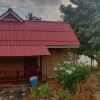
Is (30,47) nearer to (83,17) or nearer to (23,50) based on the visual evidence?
(23,50)

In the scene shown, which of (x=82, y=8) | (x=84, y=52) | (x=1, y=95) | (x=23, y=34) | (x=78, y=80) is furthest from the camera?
(x=82, y=8)

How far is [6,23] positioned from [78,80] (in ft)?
31.9

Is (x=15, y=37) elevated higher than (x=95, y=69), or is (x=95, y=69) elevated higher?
(x=15, y=37)

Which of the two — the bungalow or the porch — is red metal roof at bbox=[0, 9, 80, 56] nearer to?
the bungalow

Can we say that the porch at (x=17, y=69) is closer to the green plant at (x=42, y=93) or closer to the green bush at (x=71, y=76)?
the green bush at (x=71, y=76)

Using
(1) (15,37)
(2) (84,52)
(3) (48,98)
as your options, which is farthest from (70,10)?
(3) (48,98)

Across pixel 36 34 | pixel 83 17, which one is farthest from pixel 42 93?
pixel 83 17

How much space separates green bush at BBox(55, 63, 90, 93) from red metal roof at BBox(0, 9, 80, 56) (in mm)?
4100

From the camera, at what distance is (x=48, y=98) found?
14.0m

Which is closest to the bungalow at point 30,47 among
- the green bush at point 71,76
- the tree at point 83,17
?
the green bush at point 71,76

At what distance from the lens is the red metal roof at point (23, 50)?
65.5 feet

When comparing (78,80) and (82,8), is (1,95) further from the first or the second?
(82,8)

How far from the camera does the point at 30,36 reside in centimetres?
2239

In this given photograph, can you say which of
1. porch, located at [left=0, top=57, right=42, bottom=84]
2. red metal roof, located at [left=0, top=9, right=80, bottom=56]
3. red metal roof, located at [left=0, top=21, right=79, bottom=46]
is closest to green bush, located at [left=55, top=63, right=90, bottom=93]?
red metal roof, located at [left=0, top=9, right=80, bottom=56]
